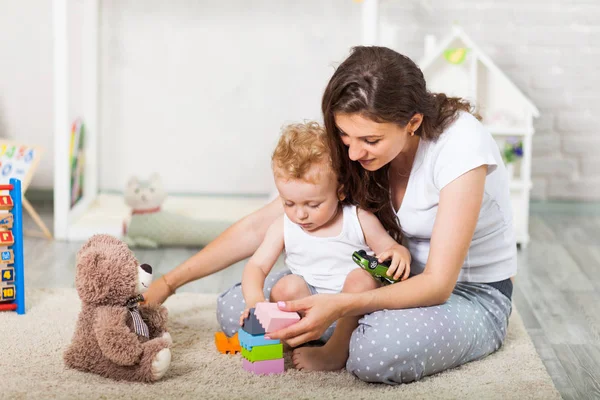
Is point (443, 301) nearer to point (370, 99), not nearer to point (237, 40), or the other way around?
point (370, 99)

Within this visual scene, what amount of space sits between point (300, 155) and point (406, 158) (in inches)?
9.2

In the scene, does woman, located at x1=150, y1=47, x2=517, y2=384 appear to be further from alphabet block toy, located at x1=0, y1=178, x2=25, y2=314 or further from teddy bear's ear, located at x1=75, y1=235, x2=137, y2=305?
alphabet block toy, located at x1=0, y1=178, x2=25, y2=314

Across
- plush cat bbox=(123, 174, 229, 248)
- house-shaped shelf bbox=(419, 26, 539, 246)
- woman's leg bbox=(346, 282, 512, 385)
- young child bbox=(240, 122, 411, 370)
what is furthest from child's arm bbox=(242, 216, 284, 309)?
house-shaped shelf bbox=(419, 26, 539, 246)

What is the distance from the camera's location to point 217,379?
1569mm

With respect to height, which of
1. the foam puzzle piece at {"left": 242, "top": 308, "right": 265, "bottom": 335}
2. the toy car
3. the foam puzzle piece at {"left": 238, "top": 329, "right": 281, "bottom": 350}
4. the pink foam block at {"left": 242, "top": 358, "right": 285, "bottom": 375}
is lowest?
the pink foam block at {"left": 242, "top": 358, "right": 285, "bottom": 375}

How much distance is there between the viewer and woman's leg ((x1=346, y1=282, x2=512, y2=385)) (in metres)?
1.51

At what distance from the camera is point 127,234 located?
8.57 feet

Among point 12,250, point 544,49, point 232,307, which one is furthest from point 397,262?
point 544,49

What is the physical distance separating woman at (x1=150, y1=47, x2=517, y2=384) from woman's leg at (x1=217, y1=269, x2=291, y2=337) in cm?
1

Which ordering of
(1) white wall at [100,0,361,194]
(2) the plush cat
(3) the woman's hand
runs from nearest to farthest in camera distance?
(3) the woman's hand → (2) the plush cat → (1) white wall at [100,0,361,194]

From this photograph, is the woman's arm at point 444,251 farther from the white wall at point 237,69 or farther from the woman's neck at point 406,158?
the white wall at point 237,69

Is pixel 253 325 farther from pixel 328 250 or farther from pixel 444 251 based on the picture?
pixel 444 251

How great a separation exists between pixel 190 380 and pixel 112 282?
23 centimetres

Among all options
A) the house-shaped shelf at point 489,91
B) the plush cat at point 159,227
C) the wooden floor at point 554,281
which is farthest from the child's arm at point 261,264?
the house-shaped shelf at point 489,91
